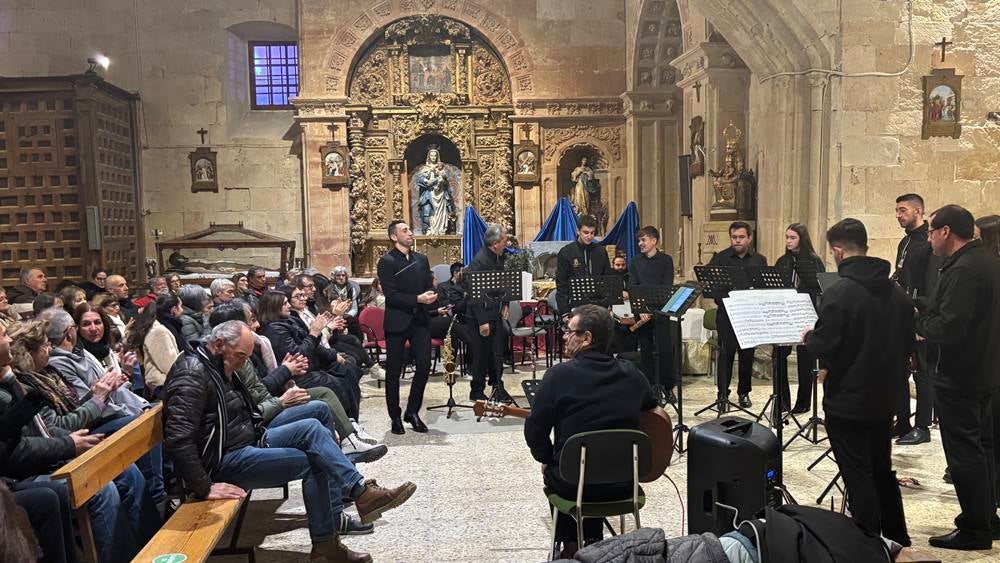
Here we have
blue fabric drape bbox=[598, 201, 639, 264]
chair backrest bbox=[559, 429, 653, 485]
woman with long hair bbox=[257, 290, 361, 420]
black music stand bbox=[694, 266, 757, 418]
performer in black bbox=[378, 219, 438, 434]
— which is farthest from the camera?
blue fabric drape bbox=[598, 201, 639, 264]

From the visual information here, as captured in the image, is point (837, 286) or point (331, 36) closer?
point (837, 286)

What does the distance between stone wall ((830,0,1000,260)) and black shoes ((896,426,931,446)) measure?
2.83 meters

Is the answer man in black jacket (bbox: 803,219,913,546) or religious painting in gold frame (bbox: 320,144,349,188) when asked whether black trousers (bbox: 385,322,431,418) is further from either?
religious painting in gold frame (bbox: 320,144,349,188)

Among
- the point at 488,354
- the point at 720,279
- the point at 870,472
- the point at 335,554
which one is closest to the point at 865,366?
the point at 870,472

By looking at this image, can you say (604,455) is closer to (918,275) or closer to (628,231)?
(918,275)

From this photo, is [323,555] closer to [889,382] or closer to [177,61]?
[889,382]

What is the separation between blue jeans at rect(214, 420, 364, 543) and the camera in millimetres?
3600

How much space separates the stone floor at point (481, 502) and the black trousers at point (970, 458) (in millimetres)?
163

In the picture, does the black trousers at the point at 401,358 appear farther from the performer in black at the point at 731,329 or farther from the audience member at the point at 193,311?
the performer in black at the point at 731,329

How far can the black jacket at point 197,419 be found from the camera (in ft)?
10.9

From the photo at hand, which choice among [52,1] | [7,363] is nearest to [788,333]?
[7,363]

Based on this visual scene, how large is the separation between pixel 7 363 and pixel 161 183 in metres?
12.0

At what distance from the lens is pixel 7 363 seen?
2961 millimetres

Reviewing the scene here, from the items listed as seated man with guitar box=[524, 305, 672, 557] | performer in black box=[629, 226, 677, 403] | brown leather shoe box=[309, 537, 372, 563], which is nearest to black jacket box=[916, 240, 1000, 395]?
seated man with guitar box=[524, 305, 672, 557]
